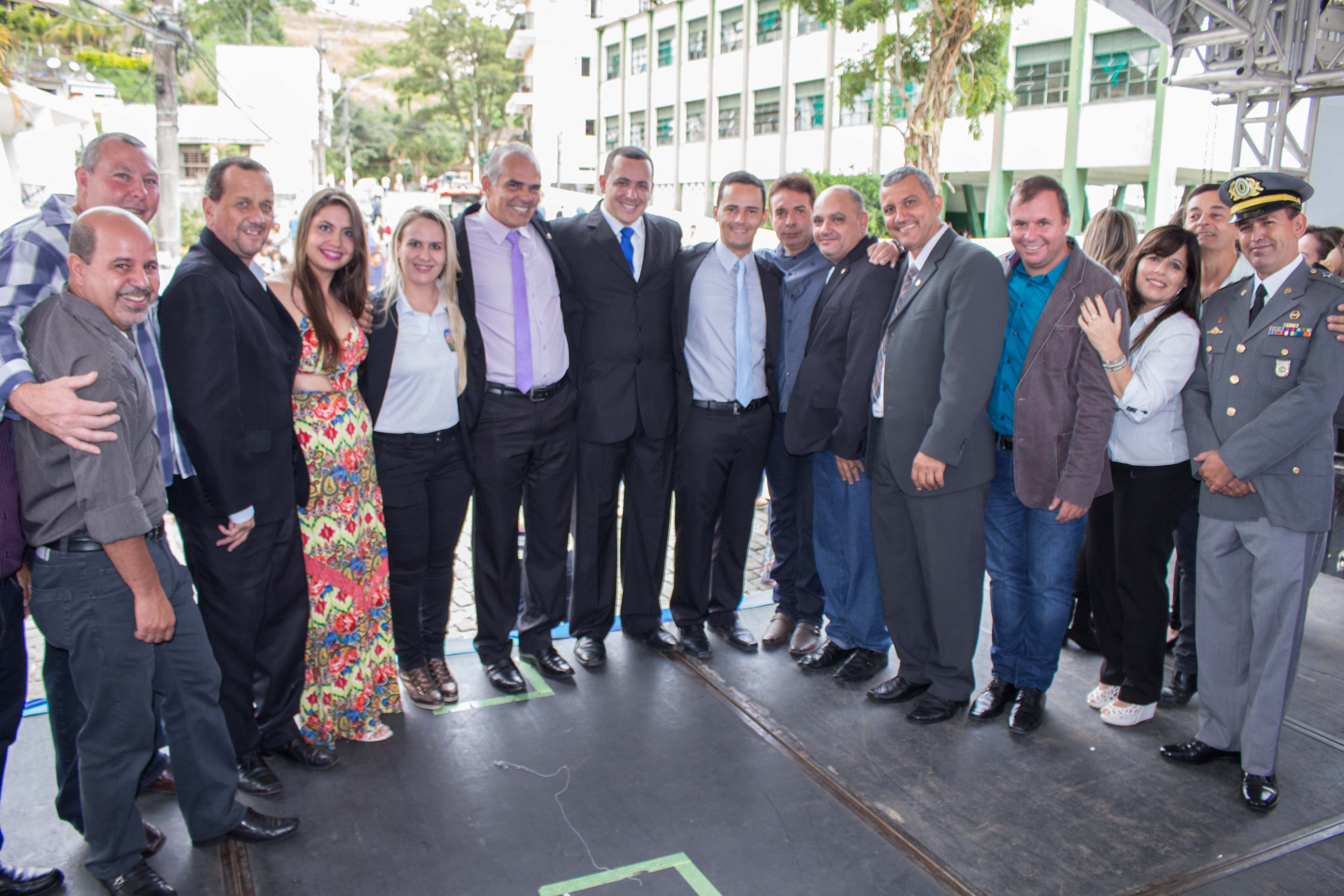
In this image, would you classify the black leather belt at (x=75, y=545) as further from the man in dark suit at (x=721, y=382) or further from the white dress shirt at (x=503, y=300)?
the man in dark suit at (x=721, y=382)

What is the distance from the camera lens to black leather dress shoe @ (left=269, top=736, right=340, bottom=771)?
320cm

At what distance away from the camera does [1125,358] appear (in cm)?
333

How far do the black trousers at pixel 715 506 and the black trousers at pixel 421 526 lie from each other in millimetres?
1038

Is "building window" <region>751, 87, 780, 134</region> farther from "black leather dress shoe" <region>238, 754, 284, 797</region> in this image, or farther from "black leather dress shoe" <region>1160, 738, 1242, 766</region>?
"black leather dress shoe" <region>238, 754, 284, 797</region>

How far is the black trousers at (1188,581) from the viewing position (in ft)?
12.8

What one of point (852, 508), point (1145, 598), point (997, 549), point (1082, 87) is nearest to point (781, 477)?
point (852, 508)

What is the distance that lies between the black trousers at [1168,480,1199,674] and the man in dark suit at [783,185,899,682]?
1.25 meters

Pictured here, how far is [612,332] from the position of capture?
394cm

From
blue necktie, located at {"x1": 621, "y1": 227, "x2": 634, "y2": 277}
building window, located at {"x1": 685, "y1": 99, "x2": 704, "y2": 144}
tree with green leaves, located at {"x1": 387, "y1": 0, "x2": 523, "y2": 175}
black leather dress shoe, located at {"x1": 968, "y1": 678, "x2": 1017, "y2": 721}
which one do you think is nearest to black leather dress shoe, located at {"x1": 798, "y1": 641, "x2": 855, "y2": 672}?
black leather dress shoe, located at {"x1": 968, "y1": 678, "x2": 1017, "y2": 721}

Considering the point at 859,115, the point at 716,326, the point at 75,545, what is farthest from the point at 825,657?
the point at 859,115

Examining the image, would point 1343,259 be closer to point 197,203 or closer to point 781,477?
point 781,477

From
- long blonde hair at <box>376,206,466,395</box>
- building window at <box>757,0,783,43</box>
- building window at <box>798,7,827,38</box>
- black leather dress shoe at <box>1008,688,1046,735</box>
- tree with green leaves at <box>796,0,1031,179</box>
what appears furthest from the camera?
building window at <box>757,0,783,43</box>

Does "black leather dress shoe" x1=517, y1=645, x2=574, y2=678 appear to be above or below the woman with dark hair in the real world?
below

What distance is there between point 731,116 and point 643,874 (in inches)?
1195
